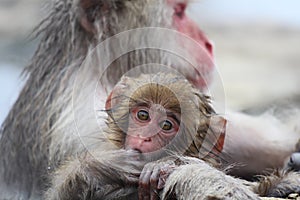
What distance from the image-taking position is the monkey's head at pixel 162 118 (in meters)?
2.37

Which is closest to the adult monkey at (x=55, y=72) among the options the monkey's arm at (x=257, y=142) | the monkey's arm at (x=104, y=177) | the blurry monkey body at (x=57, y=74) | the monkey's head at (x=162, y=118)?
the blurry monkey body at (x=57, y=74)

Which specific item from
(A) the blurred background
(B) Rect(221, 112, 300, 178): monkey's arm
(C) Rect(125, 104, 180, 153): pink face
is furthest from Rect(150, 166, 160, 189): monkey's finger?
(A) the blurred background

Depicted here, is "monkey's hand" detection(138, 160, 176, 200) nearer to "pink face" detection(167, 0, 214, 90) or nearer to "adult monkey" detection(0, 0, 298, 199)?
"adult monkey" detection(0, 0, 298, 199)

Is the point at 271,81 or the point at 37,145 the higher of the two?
the point at 271,81

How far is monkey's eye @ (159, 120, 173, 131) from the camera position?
2398mm

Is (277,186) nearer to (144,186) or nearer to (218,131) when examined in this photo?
(218,131)

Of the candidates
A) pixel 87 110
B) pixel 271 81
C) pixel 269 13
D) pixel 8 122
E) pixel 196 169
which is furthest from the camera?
pixel 269 13

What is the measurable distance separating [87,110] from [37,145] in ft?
0.94

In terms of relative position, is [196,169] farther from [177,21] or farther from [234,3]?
[234,3]

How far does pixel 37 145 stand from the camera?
126 inches

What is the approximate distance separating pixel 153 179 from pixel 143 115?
0.87 feet

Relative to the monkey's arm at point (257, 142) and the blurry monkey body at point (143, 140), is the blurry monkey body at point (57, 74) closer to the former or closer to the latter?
the monkey's arm at point (257, 142)

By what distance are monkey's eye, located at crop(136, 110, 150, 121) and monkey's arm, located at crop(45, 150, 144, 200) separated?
114mm

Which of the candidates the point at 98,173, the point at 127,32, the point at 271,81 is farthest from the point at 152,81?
the point at 271,81
